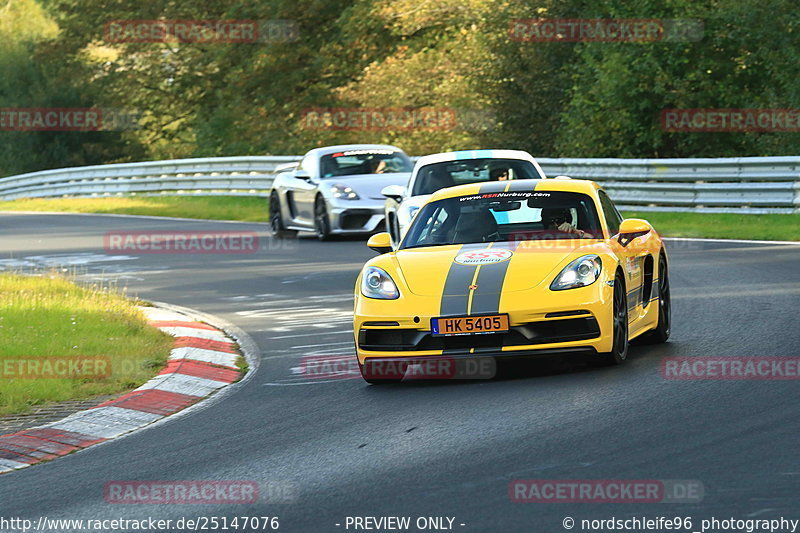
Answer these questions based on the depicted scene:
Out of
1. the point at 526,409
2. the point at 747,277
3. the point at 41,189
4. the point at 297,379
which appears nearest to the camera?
the point at 526,409

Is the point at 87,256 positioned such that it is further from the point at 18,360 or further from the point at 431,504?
the point at 431,504

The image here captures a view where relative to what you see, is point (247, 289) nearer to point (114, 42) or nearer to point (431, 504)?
point (431, 504)

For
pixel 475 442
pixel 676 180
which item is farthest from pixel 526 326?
pixel 676 180

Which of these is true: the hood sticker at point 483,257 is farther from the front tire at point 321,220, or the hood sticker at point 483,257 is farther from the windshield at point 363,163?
the windshield at point 363,163

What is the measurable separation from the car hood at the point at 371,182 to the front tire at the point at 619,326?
11603mm

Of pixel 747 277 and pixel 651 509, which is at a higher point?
pixel 651 509

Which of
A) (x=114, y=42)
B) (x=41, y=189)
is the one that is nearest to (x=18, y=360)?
(x=41, y=189)

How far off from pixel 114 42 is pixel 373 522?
51.4 meters

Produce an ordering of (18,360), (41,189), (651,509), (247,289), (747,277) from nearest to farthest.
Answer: (651,509)
(18,360)
(747,277)
(247,289)
(41,189)

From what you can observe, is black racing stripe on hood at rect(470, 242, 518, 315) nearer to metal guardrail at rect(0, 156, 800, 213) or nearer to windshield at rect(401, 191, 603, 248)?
windshield at rect(401, 191, 603, 248)

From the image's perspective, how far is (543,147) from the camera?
35.6 metres

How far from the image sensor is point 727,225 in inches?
835

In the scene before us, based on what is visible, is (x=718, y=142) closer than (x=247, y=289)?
No

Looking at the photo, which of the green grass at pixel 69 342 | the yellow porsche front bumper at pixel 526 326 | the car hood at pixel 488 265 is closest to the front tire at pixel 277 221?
the green grass at pixel 69 342
